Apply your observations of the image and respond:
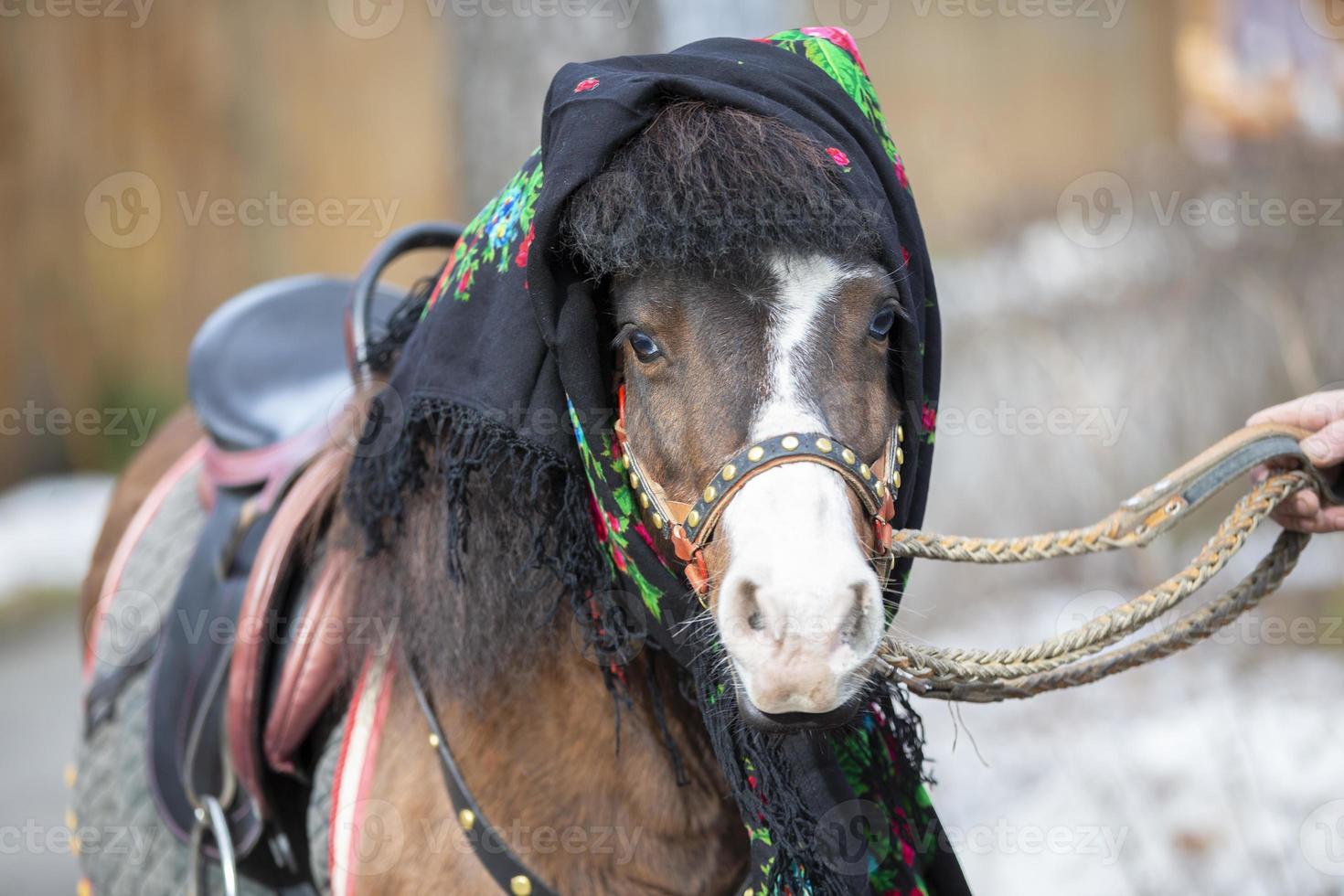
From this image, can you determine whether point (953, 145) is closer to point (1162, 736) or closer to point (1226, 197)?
point (1226, 197)

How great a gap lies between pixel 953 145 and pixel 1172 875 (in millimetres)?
7695

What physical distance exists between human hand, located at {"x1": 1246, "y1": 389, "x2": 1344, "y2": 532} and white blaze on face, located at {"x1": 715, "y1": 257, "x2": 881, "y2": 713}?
871mm

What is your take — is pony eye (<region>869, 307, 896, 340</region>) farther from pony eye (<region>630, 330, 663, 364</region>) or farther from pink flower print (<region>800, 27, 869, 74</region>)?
pink flower print (<region>800, 27, 869, 74</region>)

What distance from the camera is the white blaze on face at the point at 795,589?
1.20 m

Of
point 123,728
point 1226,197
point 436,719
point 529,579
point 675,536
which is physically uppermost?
point 1226,197

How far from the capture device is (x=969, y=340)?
525cm

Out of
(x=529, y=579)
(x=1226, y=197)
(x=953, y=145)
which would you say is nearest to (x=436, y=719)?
(x=529, y=579)

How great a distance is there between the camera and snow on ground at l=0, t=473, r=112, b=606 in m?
7.18

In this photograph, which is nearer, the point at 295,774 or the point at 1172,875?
the point at 295,774

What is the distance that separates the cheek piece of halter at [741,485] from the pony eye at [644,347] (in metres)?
0.08

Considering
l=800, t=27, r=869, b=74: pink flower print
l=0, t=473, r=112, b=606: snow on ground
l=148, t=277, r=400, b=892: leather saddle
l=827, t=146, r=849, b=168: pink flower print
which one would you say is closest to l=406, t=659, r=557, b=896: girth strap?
l=148, t=277, r=400, b=892: leather saddle

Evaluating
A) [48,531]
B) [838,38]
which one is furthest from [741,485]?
[48,531]

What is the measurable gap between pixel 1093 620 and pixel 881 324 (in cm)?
57

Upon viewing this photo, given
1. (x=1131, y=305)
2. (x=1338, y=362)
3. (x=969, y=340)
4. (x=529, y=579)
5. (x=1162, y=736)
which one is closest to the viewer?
(x=529, y=579)
